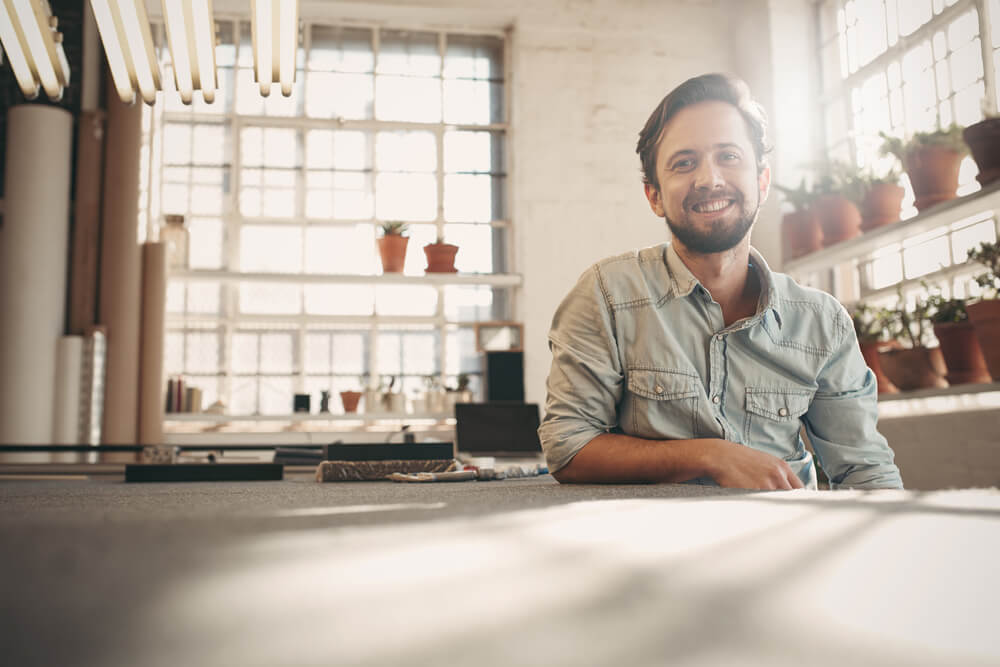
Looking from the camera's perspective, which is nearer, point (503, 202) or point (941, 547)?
point (941, 547)

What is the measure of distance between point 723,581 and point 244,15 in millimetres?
6630

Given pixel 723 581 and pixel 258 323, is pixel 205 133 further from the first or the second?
pixel 723 581

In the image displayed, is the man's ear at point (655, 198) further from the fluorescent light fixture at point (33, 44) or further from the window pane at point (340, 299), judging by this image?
the window pane at point (340, 299)

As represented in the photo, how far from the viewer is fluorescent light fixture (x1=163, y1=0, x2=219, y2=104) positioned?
182 cm

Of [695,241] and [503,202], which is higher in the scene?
[503,202]

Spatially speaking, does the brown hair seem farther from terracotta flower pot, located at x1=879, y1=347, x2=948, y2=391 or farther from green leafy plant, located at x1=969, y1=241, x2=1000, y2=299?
terracotta flower pot, located at x1=879, y1=347, x2=948, y2=391

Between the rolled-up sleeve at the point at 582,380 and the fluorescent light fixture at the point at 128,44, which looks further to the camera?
the fluorescent light fixture at the point at 128,44

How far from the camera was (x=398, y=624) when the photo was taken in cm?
21

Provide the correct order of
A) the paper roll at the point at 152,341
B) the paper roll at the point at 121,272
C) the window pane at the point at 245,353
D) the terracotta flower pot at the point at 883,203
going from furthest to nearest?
the window pane at the point at 245,353 < the paper roll at the point at 152,341 < the paper roll at the point at 121,272 < the terracotta flower pot at the point at 883,203

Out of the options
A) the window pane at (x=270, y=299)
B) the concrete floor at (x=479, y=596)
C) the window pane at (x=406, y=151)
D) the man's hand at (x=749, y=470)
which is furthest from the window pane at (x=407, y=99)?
the concrete floor at (x=479, y=596)

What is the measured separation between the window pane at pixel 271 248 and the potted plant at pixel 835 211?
3627mm

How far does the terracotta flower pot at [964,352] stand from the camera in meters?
3.45

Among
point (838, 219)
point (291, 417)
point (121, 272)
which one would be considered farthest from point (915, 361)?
point (121, 272)

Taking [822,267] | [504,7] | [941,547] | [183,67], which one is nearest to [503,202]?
[504,7]
